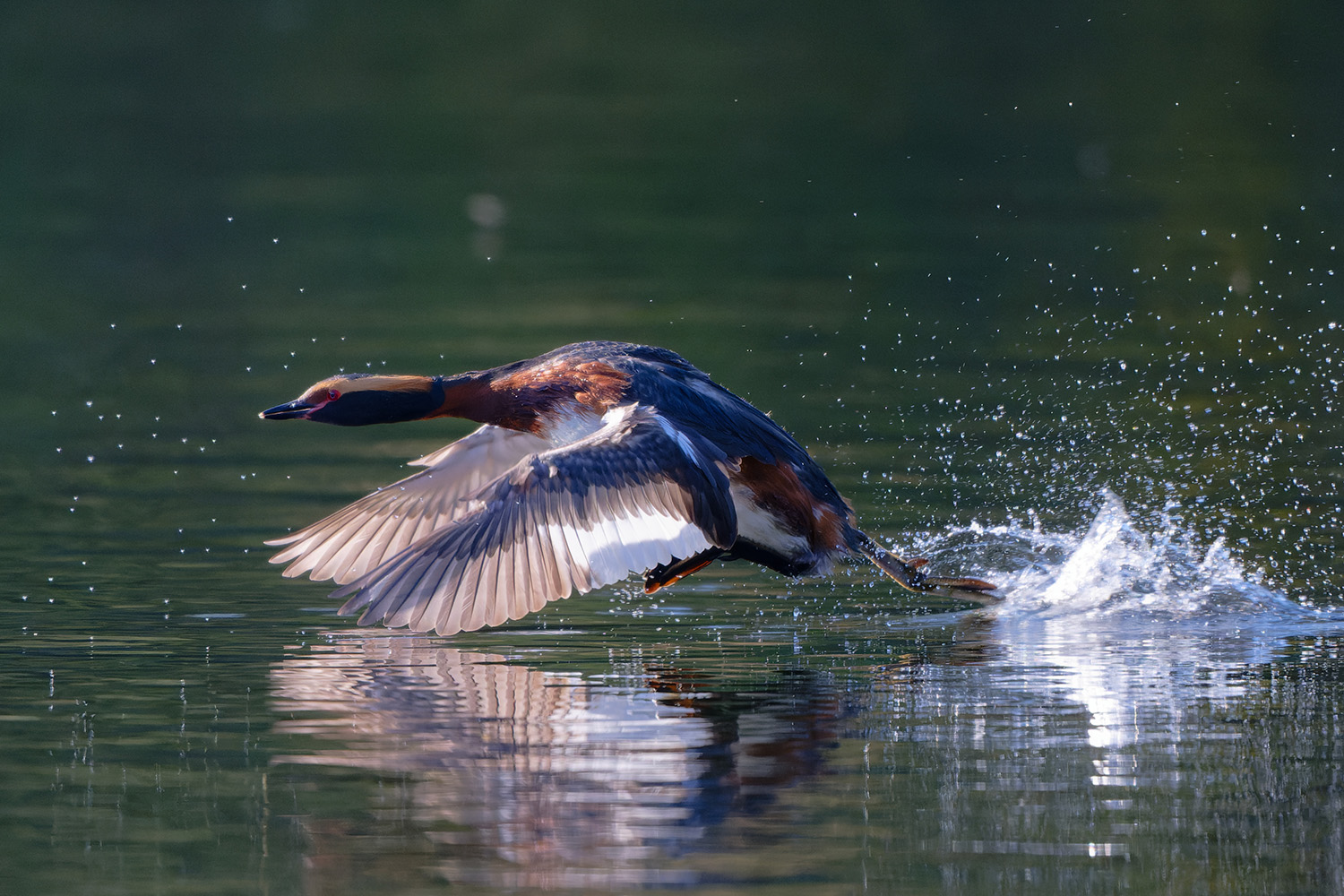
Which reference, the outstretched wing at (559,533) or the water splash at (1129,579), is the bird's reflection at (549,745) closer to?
the outstretched wing at (559,533)

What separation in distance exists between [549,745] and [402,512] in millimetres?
3176

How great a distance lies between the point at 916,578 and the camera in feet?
31.5

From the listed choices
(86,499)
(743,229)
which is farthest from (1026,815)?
(743,229)

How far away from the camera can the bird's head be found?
9539 millimetres

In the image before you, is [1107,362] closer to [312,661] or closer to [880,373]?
[880,373]

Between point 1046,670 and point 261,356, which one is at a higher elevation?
point 261,356

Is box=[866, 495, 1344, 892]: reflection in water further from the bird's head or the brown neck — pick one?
the bird's head

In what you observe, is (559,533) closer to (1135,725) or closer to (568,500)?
(568,500)

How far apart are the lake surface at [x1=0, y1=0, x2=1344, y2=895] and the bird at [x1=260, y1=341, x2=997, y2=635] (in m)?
0.37

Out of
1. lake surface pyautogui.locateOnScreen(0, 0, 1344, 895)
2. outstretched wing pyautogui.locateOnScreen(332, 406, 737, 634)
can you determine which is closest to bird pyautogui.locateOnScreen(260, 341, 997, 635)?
outstretched wing pyautogui.locateOnScreen(332, 406, 737, 634)

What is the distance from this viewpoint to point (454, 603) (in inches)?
308

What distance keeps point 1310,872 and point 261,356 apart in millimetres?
11362

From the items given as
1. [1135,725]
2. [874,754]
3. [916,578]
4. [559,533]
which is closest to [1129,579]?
[916,578]

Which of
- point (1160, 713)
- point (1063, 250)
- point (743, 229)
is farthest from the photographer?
point (743, 229)
